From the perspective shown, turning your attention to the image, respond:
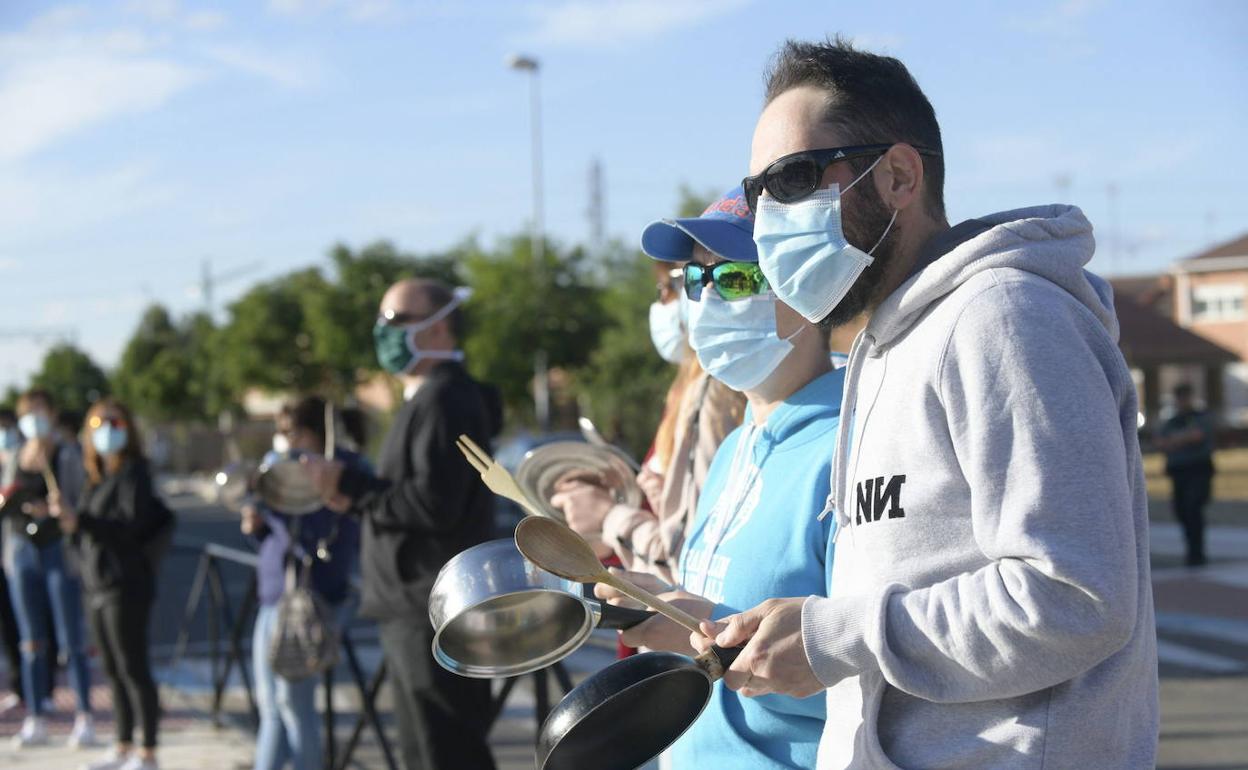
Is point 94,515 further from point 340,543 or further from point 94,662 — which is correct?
point 94,662

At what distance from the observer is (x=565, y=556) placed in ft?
5.79

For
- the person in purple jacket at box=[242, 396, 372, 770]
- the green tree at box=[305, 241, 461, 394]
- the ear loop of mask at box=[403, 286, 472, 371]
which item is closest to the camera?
the ear loop of mask at box=[403, 286, 472, 371]

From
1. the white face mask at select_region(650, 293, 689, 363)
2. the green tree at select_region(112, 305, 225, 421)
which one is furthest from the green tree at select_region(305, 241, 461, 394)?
the white face mask at select_region(650, 293, 689, 363)

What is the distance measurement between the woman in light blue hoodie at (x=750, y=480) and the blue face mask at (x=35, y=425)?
6345mm

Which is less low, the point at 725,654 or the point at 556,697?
the point at 725,654

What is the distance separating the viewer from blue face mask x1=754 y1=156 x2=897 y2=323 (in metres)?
1.76

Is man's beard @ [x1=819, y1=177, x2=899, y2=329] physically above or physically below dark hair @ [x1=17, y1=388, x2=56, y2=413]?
above

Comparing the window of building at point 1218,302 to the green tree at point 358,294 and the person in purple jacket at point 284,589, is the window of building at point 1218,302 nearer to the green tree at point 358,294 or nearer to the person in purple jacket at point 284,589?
the green tree at point 358,294

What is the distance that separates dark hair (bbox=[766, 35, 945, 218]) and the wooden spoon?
0.67 metres

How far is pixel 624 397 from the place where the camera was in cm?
2998

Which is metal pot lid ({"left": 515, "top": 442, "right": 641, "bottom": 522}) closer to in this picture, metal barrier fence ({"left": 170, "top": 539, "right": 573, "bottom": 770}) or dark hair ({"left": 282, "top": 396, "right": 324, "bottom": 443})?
metal barrier fence ({"left": 170, "top": 539, "right": 573, "bottom": 770})

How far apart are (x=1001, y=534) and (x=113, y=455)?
6.15 metres

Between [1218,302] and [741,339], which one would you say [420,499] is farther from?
[1218,302]

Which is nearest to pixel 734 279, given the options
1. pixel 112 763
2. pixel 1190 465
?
pixel 112 763
